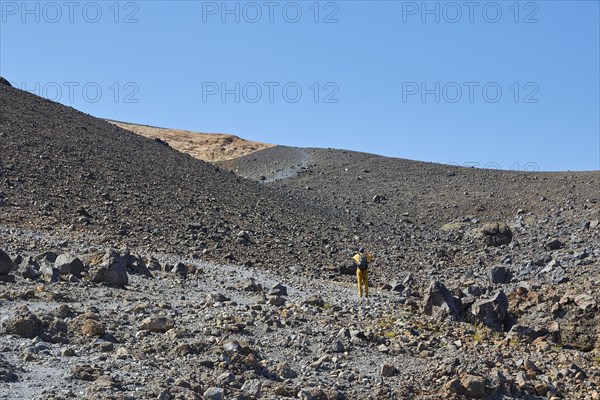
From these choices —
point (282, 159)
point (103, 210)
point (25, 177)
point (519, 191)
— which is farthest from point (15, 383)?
point (282, 159)

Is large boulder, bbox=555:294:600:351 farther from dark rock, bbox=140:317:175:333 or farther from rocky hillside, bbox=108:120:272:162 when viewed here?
rocky hillside, bbox=108:120:272:162

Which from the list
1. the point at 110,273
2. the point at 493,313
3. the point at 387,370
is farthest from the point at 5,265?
the point at 493,313

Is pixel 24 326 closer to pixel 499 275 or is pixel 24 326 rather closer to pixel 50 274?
pixel 50 274

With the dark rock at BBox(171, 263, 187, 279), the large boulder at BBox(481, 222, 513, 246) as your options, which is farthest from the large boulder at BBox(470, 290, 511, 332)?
the large boulder at BBox(481, 222, 513, 246)

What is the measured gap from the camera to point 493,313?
1381 centimetres

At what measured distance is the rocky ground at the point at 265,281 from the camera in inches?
383

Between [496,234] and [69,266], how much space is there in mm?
16167

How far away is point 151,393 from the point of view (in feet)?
28.0

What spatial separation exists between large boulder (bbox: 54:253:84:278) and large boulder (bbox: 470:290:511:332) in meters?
6.59

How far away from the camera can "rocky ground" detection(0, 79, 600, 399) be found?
9.72 metres

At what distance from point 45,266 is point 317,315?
471 cm

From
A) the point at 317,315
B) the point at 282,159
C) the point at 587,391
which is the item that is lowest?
the point at 587,391

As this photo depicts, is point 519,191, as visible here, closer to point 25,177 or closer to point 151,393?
point 25,177

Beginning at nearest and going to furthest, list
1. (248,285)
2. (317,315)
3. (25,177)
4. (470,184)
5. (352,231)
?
(317,315) < (248,285) < (25,177) < (352,231) < (470,184)
